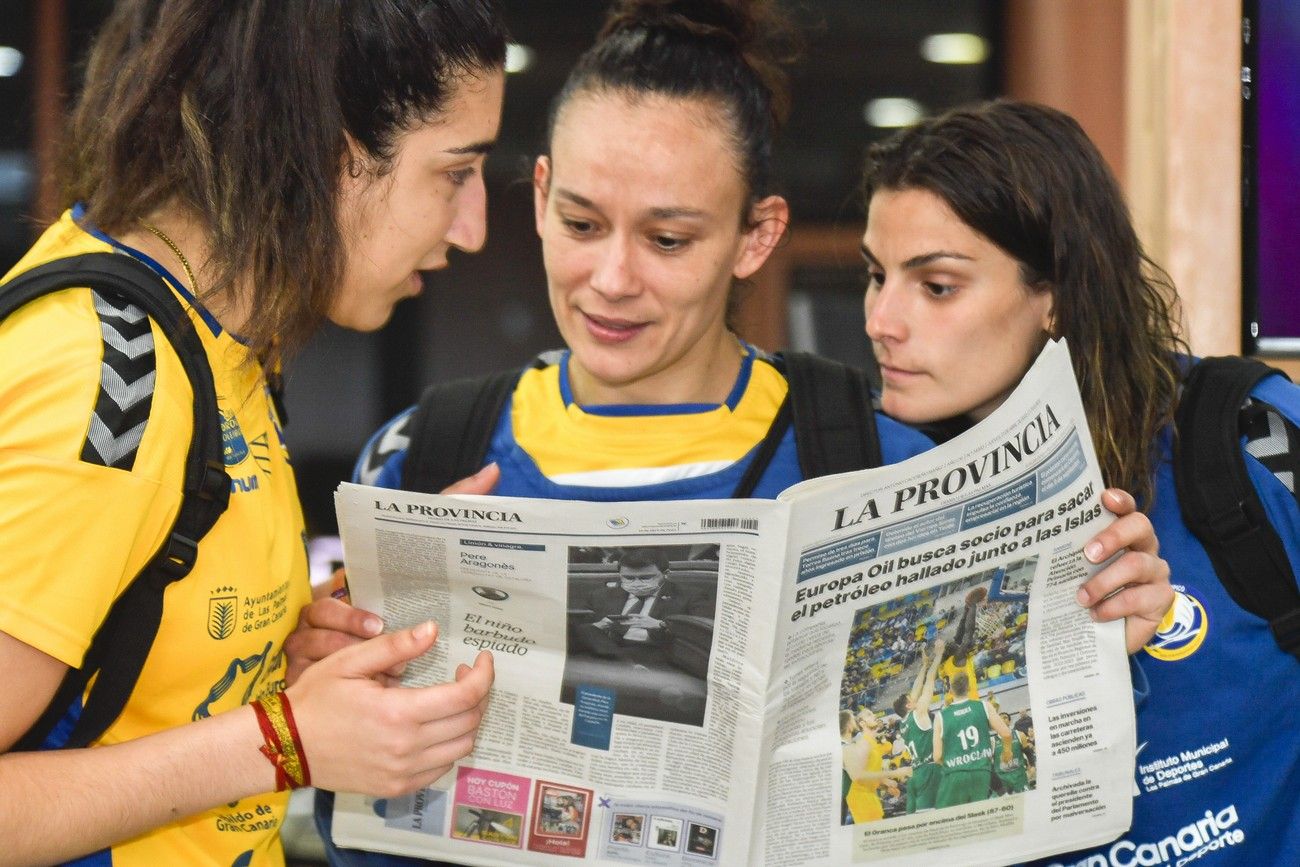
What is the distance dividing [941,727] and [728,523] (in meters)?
0.31

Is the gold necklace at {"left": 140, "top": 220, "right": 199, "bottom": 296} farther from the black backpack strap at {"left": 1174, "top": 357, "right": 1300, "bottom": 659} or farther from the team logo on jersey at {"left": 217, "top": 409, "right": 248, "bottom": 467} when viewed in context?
the black backpack strap at {"left": 1174, "top": 357, "right": 1300, "bottom": 659}

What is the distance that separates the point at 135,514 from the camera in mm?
917

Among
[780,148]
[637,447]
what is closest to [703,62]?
[637,447]

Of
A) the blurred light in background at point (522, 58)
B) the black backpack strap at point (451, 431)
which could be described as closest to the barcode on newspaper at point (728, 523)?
the black backpack strap at point (451, 431)

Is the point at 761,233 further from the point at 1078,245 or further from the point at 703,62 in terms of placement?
the point at 1078,245

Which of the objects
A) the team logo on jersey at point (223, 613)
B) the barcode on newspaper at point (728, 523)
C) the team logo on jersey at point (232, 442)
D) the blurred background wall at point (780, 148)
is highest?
the blurred background wall at point (780, 148)

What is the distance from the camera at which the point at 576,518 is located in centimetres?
115

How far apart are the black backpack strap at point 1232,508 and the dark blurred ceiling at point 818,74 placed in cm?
222

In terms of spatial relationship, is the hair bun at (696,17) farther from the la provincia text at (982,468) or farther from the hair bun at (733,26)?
the la provincia text at (982,468)

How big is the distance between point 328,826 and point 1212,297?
4.43 feet

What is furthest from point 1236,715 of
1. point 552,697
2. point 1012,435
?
point 552,697

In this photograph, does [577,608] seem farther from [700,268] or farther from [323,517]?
[323,517]

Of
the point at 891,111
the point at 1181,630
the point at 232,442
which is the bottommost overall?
the point at 1181,630

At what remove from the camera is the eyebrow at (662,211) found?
147cm
